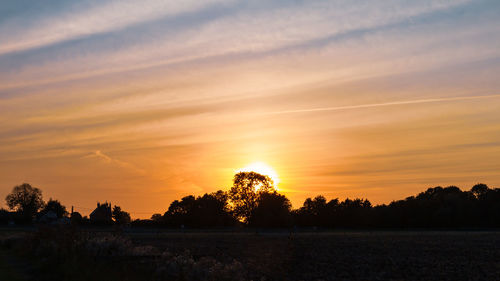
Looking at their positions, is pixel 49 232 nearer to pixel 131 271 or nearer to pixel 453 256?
pixel 131 271

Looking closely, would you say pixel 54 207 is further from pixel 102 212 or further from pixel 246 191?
pixel 246 191

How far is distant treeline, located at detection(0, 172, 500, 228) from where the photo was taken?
125 m

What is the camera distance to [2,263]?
3197 cm

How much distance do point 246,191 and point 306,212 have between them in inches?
651

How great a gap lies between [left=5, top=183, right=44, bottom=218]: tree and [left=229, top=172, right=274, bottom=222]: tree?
7447cm

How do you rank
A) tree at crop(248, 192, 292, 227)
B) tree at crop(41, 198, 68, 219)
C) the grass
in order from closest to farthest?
the grass, tree at crop(248, 192, 292, 227), tree at crop(41, 198, 68, 219)

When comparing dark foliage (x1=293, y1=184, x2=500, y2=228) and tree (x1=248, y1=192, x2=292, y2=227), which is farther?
tree (x1=248, y1=192, x2=292, y2=227)

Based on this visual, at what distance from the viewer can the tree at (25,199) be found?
187 m

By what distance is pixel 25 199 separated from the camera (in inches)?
7500

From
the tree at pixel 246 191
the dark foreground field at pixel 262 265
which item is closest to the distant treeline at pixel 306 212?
the tree at pixel 246 191

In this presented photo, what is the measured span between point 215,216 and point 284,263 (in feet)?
355

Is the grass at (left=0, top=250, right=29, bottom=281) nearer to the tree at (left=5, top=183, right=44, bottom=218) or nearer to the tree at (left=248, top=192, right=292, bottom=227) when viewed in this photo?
the tree at (left=248, top=192, right=292, bottom=227)

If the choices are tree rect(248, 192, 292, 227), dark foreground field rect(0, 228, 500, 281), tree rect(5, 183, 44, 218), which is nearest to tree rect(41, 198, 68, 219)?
tree rect(5, 183, 44, 218)

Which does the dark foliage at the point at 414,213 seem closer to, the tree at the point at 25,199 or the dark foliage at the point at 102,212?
the dark foliage at the point at 102,212
